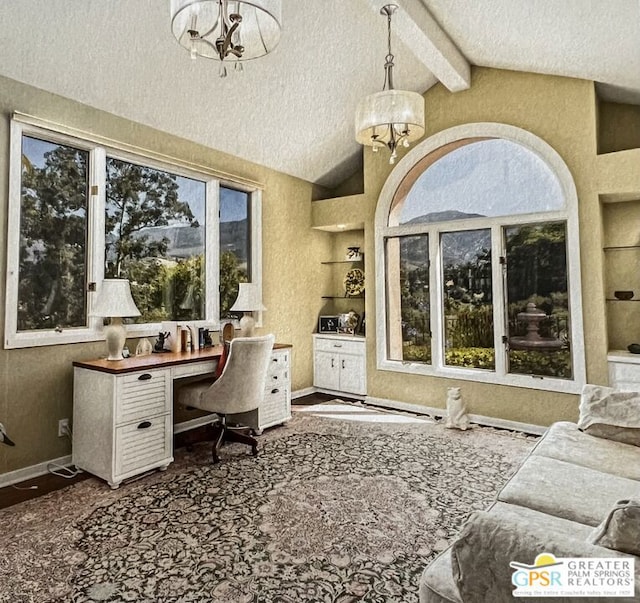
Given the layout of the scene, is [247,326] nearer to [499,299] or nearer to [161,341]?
[161,341]

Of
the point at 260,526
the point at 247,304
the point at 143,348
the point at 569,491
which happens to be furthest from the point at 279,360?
the point at 569,491

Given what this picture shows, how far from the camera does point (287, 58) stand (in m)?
Result: 3.67

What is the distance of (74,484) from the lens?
9.48 ft

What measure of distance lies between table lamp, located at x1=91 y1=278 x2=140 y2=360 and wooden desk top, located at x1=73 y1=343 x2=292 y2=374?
122 mm

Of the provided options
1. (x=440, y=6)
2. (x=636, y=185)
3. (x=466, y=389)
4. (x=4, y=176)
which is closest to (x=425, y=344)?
(x=466, y=389)

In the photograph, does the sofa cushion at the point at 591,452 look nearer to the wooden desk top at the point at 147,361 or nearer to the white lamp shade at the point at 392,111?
the white lamp shade at the point at 392,111

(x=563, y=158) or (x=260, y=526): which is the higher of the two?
(x=563, y=158)

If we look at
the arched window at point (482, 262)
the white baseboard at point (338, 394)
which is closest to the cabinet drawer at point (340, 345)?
the arched window at point (482, 262)

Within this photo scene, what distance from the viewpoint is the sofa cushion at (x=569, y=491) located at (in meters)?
1.63

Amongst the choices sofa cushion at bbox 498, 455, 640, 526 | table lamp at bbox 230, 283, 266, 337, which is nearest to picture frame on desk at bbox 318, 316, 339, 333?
table lamp at bbox 230, 283, 266, 337

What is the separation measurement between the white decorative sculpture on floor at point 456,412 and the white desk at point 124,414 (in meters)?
2.44

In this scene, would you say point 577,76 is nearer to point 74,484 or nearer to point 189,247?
point 189,247

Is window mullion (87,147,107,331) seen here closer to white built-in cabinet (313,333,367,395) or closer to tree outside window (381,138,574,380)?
white built-in cabinet (313,333,367,395)

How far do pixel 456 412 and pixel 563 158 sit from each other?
2577mm
